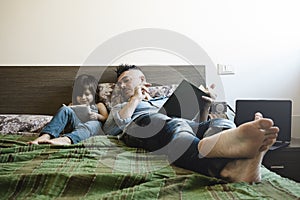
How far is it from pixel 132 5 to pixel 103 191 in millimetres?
1947

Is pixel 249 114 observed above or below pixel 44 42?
below

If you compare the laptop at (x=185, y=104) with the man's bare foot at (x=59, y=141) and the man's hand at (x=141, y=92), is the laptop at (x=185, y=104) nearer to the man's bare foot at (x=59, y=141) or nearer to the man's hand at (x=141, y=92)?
the man's hand at (x=141, y=92)

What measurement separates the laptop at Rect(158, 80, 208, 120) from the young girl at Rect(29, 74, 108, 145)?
1.52 ft

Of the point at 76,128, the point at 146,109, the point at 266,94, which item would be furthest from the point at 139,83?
the point at 266,94

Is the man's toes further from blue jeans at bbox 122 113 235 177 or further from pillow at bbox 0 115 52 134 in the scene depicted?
pillow at bbox 0 115 52 134

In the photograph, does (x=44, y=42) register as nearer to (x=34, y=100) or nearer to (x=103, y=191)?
(x=34, y=100)

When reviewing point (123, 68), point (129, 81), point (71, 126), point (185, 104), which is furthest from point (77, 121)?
point (185, 104)

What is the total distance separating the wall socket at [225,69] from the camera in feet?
9.11

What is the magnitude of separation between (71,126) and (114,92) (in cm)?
44

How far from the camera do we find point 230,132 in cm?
114

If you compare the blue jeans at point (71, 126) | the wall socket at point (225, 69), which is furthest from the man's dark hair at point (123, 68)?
the wall socket at point (225, 69)

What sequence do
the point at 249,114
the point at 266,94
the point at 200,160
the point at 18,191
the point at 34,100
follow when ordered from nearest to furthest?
the point at 18,191 → the point at 200,160 → the point at 249,114 → the point at 34,100 → the point at 266,94

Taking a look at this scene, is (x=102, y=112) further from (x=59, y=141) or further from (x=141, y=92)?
(x=59, y=141)

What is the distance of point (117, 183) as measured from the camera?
3.63 ft
